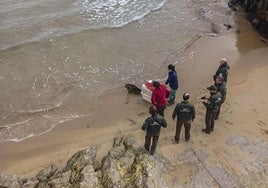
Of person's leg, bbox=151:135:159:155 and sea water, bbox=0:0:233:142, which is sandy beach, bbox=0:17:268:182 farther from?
sea water, bbox=0:0:233:142

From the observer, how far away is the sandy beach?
11.8 metres

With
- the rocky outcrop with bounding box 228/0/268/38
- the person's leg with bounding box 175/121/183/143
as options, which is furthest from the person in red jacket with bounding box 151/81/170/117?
the rocky outcrop with bounding box 228/0/268/38

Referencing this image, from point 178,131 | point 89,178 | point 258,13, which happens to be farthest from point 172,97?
point 258,13

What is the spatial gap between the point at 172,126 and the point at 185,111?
1.67 m

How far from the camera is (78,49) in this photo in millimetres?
18672

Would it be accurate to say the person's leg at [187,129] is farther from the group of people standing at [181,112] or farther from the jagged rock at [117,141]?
the jagged rock at [117,141]

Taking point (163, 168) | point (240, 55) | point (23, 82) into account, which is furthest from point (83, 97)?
point (240, 55)

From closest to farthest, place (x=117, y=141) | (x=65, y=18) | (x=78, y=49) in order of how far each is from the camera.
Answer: (x=117, y=141), (x=78, y=49), (x=65, y=18)

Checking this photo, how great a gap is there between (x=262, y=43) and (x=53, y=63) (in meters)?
10.0

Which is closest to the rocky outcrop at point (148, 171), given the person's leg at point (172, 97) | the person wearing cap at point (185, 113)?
the person wearing cap at point (185, 113)

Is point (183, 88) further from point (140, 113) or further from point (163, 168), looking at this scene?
point (163, 168)

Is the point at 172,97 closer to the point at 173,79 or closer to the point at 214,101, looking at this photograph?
the point at 173,79

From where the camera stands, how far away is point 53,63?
57.2 ft

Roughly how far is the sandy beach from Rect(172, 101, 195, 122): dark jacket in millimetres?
973
